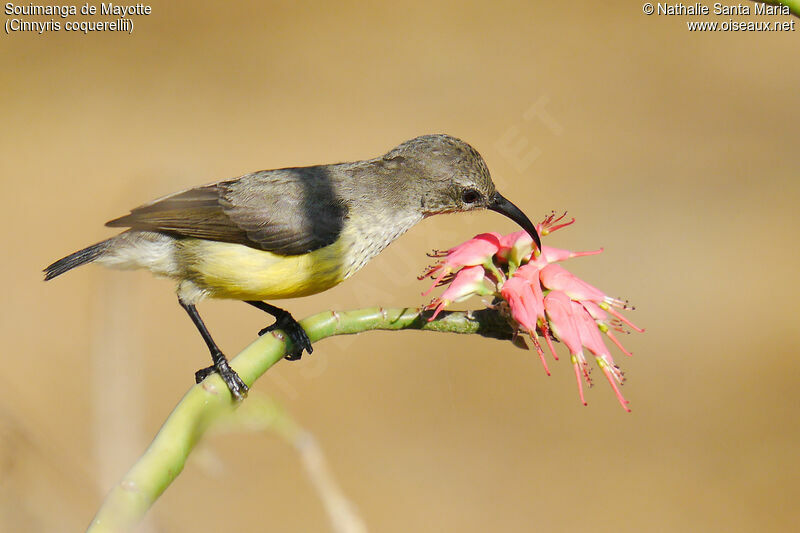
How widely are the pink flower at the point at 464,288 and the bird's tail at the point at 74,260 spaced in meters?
2.12

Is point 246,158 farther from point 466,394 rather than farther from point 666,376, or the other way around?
point 666,376

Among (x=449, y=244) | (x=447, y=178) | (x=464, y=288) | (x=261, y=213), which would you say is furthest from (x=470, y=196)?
(x=449, y=244)

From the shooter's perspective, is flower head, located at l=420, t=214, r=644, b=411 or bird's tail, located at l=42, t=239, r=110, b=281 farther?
bird's tail, located at l=42, t=239, r=110, b=281

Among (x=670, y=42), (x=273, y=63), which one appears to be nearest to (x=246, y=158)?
(x=273, y=63)

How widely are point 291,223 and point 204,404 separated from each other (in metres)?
1.72

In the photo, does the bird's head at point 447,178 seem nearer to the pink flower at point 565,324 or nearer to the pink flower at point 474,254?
the pink flower at point 474,254

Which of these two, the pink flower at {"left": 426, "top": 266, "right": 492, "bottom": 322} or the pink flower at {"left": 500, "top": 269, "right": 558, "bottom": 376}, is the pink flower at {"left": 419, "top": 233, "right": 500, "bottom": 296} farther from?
the pink flower at {"left": 500, "top": 269, "right": 558, "bottom": 376}

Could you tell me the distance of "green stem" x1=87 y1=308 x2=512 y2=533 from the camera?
217 centimetres

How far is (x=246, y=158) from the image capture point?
1212cm

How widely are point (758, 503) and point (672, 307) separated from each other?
2720mm

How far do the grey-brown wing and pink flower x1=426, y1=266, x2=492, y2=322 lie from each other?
1313 millimetres

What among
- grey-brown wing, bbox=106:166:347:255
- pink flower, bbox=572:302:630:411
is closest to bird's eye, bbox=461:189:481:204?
grey-brown wing, bbox=106:166:347:255

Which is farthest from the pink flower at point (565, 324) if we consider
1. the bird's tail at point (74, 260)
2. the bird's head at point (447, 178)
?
the bird's tail at point (74, 260)

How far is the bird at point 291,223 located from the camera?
418 centimetres
